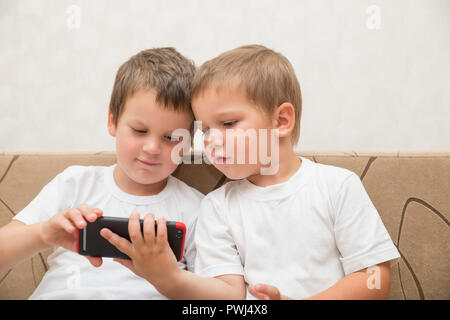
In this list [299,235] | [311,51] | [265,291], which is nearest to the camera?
[265,291]

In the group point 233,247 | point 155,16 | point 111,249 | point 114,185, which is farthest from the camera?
point 155,16

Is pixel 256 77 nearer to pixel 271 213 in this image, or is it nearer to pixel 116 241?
pixel 271 213

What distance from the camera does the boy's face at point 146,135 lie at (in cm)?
80

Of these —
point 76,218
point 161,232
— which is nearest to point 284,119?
point 161,232

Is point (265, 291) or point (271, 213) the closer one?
point (265, 291)

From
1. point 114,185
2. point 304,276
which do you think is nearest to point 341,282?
point 304,276

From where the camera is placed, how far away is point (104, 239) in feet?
2.20

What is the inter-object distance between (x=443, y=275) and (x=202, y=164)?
0.67 m

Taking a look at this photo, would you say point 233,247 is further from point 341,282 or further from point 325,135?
point 325,135

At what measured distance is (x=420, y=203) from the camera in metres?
0.91

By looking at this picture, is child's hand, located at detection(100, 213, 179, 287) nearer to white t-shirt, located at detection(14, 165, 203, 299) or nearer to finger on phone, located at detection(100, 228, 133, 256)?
finger on phone, located at detection(100, 228, 133, 256)

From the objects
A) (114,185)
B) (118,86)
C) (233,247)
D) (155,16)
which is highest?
(155,16)

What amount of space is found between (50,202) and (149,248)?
0.35 metres

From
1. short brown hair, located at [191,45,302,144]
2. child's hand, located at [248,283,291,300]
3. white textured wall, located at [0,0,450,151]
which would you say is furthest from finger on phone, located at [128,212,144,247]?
white textured wall, located at [0,0,450,151]
